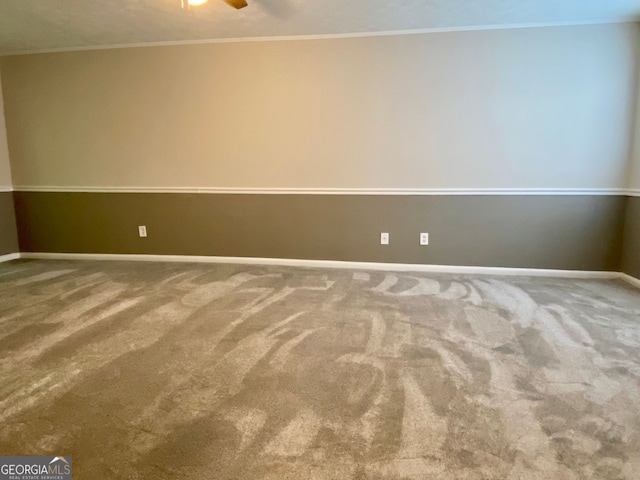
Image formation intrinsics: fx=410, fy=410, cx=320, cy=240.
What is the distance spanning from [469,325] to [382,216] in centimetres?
174

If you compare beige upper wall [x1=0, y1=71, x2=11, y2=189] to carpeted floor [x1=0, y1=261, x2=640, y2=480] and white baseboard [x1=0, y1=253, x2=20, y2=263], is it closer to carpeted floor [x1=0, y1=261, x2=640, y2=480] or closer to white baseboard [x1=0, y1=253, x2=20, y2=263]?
white baseboard [x1=0, y1=253, x2=20, y2=263]

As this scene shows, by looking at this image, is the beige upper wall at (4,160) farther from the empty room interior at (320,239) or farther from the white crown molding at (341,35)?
the white crown molding at (341,35)

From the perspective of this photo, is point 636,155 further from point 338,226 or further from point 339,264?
point 339,264

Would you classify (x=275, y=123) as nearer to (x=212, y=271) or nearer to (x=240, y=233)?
(x=240, y=233)

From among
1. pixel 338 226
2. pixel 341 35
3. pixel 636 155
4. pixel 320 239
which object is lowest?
pixel 320 239

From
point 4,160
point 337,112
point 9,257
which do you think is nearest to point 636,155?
point 337,112

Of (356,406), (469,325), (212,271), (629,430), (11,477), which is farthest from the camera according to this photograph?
(212,271)

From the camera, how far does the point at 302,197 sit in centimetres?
441

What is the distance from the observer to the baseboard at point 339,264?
4.07m

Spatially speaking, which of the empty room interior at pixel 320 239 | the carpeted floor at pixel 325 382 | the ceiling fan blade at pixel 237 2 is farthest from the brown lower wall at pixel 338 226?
the ceiling fan blade at pixel 237 2

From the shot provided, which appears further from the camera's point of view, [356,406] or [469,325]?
[469,325]

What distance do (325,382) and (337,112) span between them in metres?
2.93

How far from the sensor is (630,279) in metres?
3.81

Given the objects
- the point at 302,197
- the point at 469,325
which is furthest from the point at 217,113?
the point at 469,325
